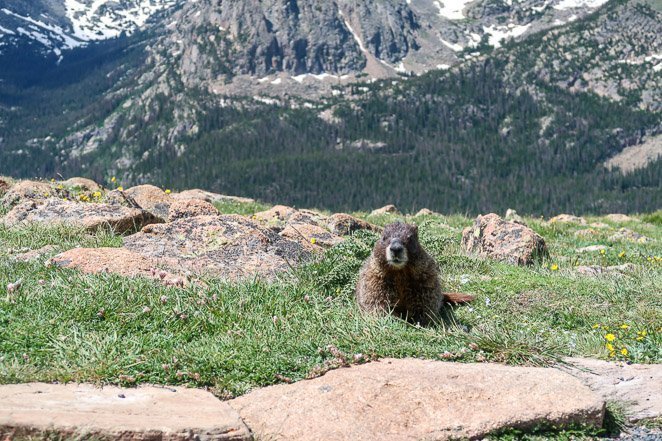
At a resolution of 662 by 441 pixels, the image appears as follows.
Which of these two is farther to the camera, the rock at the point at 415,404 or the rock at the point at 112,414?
the rock at the point at 415,404

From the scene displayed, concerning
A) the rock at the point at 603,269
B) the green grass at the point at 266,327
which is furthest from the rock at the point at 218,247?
the rock at the point at 603,269

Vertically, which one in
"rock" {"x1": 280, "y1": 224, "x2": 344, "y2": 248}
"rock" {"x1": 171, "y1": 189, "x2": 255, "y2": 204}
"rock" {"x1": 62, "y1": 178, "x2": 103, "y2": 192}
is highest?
"rock" {"x1": 280, "y1": 224, "x2": 344, "y2": 248}

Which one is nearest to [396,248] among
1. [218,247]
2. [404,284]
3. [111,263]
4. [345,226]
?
[404,284]

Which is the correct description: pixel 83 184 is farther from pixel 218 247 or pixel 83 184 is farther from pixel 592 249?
pixel 592 249

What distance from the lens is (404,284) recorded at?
26.8ft

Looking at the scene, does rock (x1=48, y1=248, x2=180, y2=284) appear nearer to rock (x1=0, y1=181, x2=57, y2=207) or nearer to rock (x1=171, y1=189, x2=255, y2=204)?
rock (x1=0, y1=181, x2=57, y2=207)

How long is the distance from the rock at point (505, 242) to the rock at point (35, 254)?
25.5ft

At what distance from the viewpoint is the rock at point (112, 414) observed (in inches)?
176

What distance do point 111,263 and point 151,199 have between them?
8412mm

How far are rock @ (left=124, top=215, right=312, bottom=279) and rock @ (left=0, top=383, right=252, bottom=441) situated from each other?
13.0 feet

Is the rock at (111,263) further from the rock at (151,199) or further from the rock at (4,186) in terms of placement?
the rock at (4,186)

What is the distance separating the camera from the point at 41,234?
11039 millimetres

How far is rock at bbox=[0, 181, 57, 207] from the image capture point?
47.3 ft

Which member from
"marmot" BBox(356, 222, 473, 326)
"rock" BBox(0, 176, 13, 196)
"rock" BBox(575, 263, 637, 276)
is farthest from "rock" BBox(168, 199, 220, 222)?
"rock" BBox(575, 263, 637, 276)
